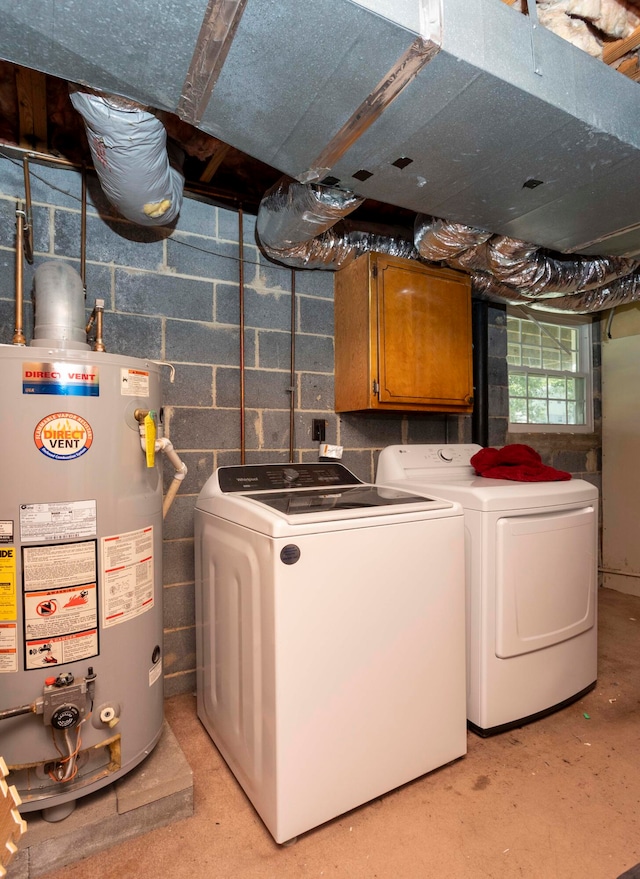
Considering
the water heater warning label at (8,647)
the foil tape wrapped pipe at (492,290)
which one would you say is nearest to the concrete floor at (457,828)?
the water heater warning label at (8,647)

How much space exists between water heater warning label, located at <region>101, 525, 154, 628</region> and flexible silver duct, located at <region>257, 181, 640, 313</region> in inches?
54.1

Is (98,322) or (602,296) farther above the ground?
(602,296)

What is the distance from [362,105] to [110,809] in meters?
2.16

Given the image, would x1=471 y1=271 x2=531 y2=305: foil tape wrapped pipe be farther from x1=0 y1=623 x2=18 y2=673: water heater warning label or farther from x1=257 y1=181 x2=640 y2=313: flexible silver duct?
x1=0 y1=623 x2=18 y2=673: water heater warning label

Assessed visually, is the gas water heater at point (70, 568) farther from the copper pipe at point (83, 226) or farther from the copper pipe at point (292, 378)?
the copper pipe at point (292, 378)

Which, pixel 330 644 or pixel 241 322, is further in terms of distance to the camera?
pixel 241 322

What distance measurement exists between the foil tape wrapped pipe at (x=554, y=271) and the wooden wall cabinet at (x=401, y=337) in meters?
0.21

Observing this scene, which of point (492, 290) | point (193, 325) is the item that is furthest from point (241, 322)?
point (492, 290)

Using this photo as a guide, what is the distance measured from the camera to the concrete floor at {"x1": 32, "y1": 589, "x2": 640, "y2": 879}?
129 cm

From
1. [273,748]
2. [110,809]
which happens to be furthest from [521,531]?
[110,809]

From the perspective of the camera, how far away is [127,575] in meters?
1.42

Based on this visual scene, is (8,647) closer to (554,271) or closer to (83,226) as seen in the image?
(83,226)

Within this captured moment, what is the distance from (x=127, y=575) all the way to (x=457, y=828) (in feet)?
4.11

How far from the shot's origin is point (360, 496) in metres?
1.78
